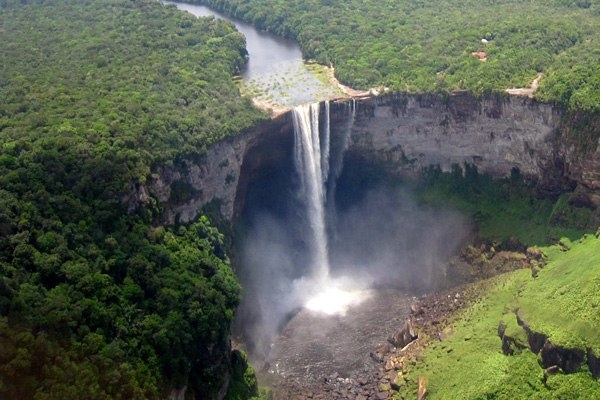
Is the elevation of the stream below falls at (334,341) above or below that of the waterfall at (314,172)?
below

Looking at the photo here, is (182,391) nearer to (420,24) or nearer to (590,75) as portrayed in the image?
(590,75)

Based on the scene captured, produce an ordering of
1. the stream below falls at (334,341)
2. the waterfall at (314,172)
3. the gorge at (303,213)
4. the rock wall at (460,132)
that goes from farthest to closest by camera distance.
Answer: the waterfall at (314,172) → the rock wall at (460,132) → the stream below falls at (334,341) → the gorge at (303,213)

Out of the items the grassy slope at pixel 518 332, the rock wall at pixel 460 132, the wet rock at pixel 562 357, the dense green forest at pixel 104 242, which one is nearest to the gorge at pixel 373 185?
the rock wall at pixel 460 132

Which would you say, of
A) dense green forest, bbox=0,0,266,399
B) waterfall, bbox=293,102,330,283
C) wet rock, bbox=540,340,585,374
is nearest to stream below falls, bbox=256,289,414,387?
waterfall, bbox=293,102,330,283

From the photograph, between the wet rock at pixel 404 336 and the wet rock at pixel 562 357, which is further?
the wet rock at pixel 404 336

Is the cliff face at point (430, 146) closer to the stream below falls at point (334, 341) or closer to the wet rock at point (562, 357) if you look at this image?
the stream below falls at point (334, 341)

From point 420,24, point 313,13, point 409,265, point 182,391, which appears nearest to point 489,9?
point 420,24
